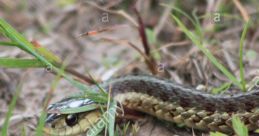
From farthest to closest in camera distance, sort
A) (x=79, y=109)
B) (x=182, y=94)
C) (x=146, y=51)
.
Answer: (x=146, y=51) < (x=182, y=94) < (x=79, y=109)

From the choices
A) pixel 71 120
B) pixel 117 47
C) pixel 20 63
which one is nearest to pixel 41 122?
pixel 20 63

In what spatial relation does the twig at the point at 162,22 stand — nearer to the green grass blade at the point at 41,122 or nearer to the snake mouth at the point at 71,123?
the snake mouth at the point at 71,123

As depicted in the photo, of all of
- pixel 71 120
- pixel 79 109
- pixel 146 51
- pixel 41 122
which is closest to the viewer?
pixel 41 122

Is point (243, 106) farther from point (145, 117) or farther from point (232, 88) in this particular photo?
point (145, 117)

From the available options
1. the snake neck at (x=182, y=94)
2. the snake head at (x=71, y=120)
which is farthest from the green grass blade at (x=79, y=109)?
the snake neck at (x=182, y=94)

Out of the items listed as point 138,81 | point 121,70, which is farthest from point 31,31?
point 138,81

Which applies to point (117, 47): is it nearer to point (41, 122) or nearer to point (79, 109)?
point (79, 109)

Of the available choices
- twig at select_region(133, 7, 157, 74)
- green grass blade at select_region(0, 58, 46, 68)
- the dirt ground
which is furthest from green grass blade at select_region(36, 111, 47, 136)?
twig at select_region(133, 7, 157, 74)
